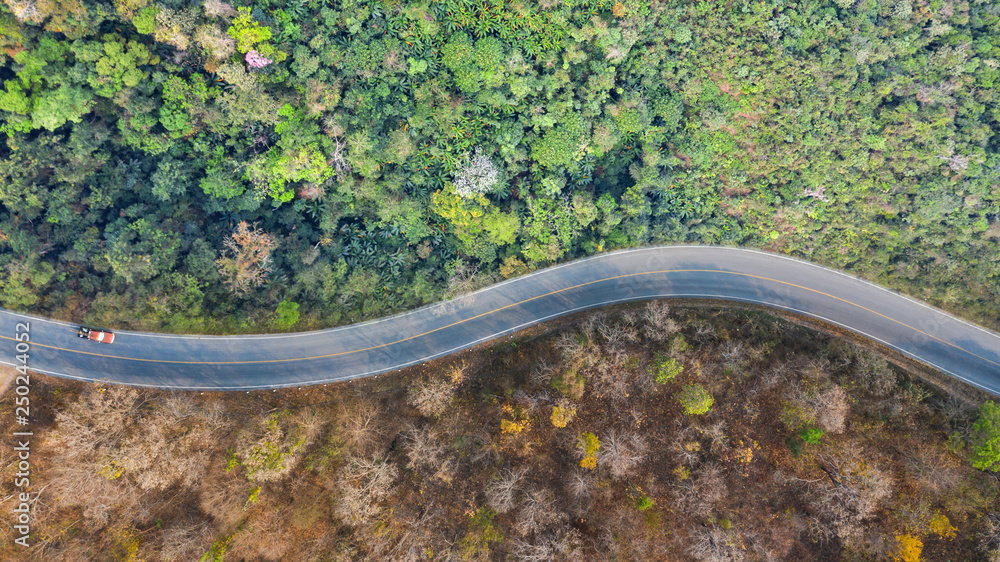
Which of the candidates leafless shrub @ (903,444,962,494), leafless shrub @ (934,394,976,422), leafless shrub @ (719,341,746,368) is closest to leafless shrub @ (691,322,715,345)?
leafless shrub @ (719,341,746,368)

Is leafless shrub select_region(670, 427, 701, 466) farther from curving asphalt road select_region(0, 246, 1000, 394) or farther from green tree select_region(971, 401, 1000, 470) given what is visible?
green tree select_region(971, 401, 1000, 470)

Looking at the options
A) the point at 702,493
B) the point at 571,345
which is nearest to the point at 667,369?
the point at 571,345

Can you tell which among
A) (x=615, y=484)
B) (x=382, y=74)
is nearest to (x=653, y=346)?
(x=615, y=484)

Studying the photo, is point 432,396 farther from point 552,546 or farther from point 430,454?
point 552,546

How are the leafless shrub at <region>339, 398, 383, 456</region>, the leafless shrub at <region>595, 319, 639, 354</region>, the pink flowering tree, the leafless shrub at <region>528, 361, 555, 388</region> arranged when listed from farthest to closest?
the leafless shrub at <region>595, 319, 639, 354</region> → the leafless shrub at <region>528, 361, 555, 388</region> → the leafless shrub at <region>339, 398, 383, 456</region> → the pink flowering tree

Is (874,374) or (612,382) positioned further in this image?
(874,374)

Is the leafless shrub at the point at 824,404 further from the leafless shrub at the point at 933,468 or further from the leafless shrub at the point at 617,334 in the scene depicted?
the leafless shrub at the point at 617,334

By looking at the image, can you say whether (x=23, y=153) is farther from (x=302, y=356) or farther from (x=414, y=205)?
(x=414, y=205)

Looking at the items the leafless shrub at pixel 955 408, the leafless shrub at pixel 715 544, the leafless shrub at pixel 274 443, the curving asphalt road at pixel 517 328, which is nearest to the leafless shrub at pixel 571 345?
the curving asphalt road at pixel 517 328
